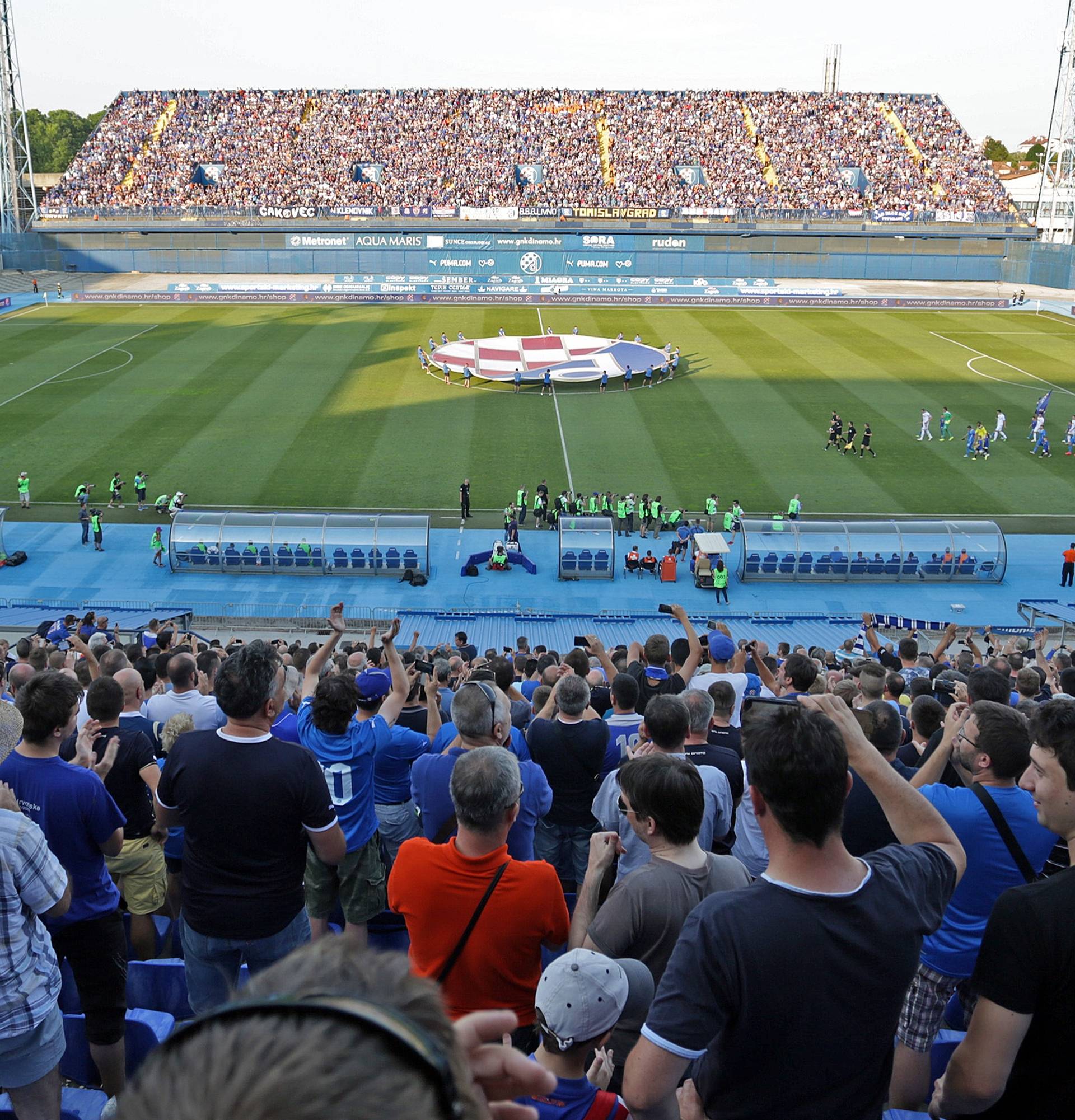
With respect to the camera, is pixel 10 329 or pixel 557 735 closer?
pixel 557 735

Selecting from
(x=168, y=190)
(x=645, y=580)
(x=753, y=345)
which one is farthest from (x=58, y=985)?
(x=168, y=190)

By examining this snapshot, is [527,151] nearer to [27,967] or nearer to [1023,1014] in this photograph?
[27,967]

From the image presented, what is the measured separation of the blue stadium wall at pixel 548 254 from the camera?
229ft

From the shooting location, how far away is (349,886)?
6500 mm

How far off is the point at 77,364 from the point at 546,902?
4745 centimetres

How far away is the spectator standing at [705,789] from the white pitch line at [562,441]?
25152 mm

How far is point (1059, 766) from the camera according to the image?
385cm

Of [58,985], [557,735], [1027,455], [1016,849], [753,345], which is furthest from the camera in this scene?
[753,345]

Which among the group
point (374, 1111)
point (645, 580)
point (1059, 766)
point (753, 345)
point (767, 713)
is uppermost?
point (374, 1111)

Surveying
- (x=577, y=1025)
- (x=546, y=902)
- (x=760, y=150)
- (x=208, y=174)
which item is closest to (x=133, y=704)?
(x=546, y=902)

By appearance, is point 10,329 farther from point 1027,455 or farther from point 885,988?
point 885,988

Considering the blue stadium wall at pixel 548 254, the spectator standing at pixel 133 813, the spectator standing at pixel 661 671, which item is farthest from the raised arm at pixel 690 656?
the blue stadium wall at pixel 548 254

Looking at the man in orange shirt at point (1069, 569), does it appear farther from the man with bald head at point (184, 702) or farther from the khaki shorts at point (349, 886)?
the khaki shorts at point (349, 886)

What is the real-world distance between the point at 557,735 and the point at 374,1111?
5817mm
